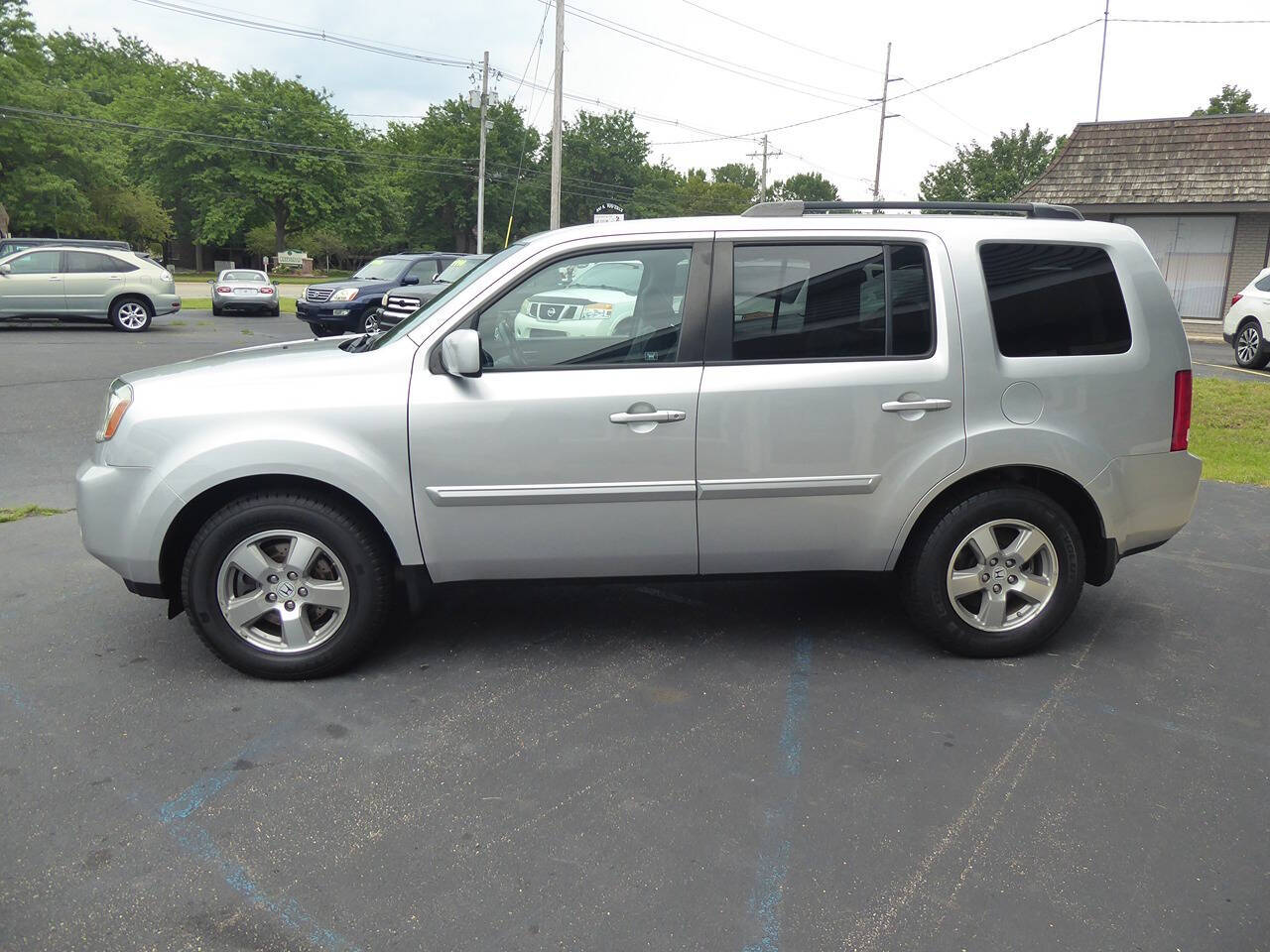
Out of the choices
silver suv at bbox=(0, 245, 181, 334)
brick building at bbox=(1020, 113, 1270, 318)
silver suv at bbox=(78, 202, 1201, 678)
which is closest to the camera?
silver suv at bbox=(78, 202, 1201, 678)

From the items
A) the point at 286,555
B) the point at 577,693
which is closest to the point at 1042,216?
the point at 577,693

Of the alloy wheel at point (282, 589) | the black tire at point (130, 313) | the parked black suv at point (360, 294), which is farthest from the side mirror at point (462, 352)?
the black tire at point (130, 313)

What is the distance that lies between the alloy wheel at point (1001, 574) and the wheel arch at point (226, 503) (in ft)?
7.94

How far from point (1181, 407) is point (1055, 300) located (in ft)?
2.41

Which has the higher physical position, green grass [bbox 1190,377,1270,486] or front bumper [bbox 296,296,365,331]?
front bumper [bbox 296,296,365,331]

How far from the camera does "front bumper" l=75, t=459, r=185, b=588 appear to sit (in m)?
3.81

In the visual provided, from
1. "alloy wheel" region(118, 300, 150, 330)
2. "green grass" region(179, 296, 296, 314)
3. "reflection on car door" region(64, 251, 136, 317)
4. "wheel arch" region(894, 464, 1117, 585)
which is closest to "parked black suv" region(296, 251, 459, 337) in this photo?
"alloy wheel" region(118, 300, 150, 330)

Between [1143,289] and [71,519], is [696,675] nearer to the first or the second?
[1143,289]

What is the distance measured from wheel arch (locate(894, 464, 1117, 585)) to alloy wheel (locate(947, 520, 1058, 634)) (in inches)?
6.7

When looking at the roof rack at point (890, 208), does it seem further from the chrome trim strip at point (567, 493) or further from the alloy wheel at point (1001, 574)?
the alloy wheel at point (1001, 574)

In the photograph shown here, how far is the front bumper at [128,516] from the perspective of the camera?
3811mm

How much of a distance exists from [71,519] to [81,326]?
16.6 m

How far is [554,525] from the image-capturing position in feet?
13.0

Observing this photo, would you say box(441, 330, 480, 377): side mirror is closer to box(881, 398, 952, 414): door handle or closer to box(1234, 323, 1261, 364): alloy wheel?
box(881, 398, 952, 414): door handle
